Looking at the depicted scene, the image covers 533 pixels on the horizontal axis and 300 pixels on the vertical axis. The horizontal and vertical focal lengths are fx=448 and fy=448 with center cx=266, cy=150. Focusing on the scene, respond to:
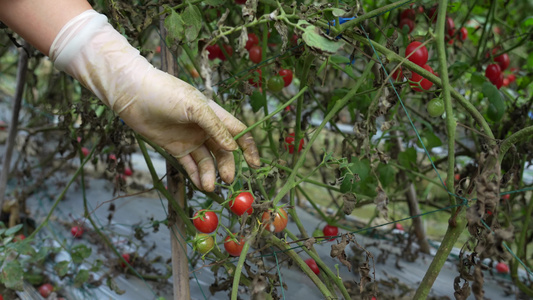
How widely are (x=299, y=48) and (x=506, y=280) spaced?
1330 mm

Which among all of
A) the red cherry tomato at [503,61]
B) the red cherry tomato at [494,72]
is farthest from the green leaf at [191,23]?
the red cherry tomato at [503,61]

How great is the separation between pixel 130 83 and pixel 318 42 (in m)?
0.41

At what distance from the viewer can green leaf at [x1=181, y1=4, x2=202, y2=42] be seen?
0.93 metres

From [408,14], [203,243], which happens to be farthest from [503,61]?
[203,243]

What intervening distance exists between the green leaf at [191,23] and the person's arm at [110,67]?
0.10m

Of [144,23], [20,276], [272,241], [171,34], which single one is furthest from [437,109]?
[20,276]

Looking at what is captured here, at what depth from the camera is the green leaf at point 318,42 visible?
693mm

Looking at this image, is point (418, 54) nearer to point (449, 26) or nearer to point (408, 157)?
point (408, 157)

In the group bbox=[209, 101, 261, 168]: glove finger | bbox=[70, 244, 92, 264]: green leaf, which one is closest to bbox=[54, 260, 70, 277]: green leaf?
bbox=[70, 244, 92, 264]: green leaf

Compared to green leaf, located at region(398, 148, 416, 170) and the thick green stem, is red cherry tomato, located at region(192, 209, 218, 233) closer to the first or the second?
the thick green stem

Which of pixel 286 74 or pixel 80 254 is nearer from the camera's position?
pixel 286 74

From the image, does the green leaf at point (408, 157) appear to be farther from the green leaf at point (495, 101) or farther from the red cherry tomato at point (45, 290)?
the red cherry tomato at point (45, 290)

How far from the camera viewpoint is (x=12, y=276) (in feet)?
4.26

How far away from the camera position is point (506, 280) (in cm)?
171
